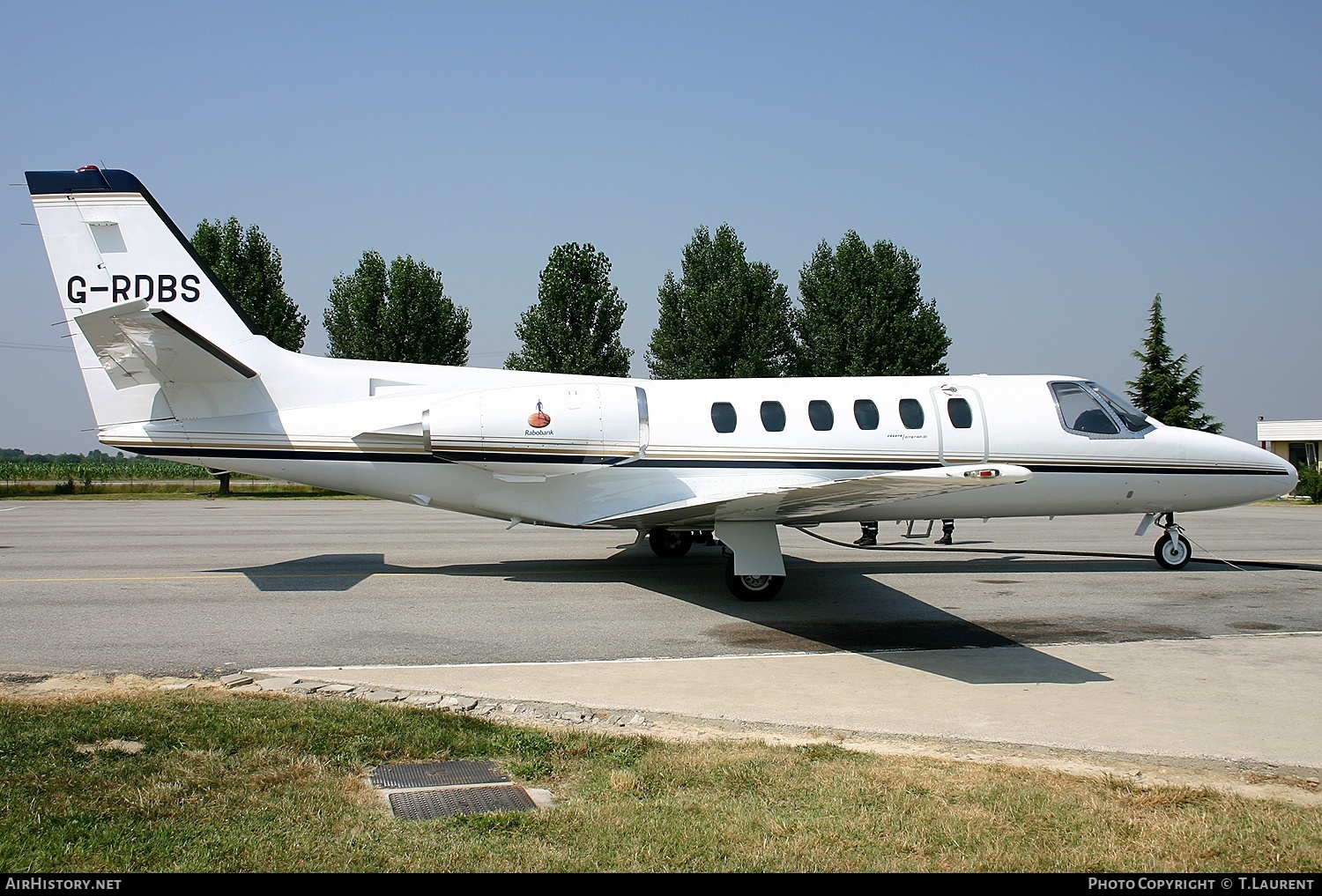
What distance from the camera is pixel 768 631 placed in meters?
10.4

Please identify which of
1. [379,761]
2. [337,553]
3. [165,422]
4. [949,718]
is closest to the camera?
[379,761]

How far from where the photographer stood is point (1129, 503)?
14430mm

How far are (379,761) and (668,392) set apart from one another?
8.25 m

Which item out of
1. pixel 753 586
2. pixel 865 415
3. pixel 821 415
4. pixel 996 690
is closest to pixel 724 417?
pixel 821 415

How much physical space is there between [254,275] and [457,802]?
47.5 metres

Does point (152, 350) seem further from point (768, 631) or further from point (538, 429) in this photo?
point (768, 631)

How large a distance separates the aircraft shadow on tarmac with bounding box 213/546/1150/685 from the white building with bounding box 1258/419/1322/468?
51.5 meters

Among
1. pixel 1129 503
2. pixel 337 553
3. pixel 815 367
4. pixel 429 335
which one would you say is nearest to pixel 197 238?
pixel 429 335

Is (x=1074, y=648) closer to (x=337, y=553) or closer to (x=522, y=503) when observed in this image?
(x=522, y=503)

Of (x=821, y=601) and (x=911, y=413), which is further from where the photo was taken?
(x=911, y=413)

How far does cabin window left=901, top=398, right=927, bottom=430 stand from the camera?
13.5 meters

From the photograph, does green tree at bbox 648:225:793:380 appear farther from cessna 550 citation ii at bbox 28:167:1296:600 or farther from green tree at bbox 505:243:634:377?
cessna 550 citation ii at bbox 28:167:1296:600

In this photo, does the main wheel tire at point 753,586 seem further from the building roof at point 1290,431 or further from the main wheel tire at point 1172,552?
the building roof at point 1290,431

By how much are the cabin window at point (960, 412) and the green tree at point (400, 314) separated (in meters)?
38.3
